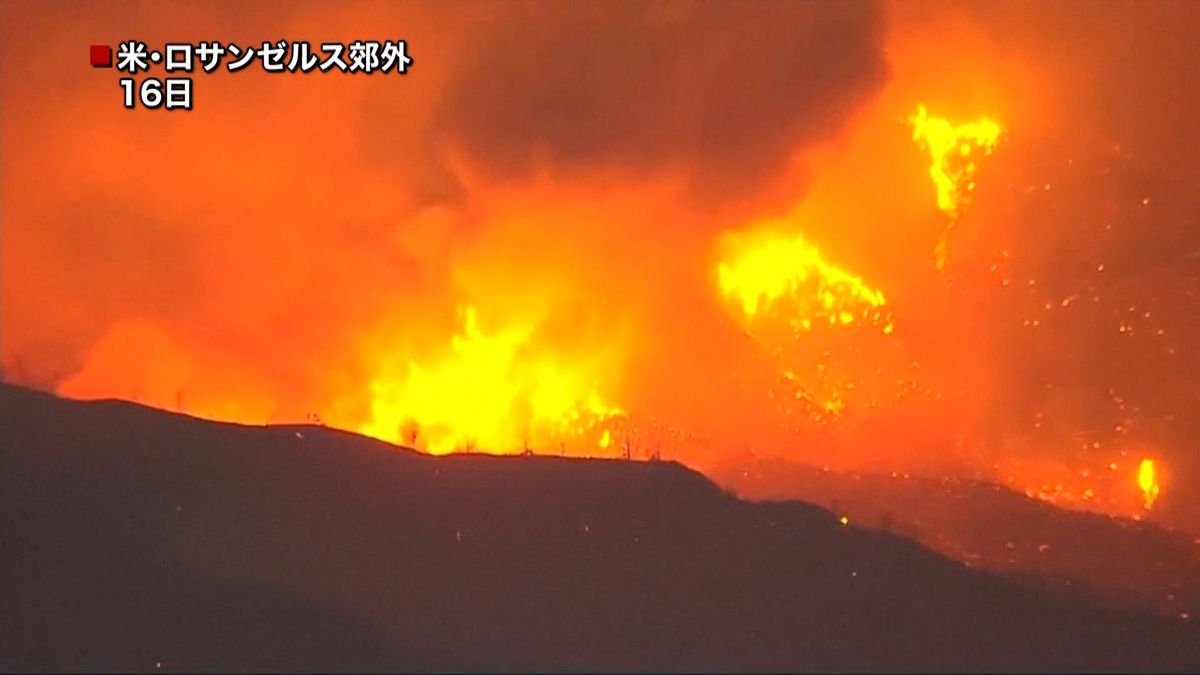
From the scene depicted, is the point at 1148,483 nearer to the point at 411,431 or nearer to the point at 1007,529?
the point at 1007,529

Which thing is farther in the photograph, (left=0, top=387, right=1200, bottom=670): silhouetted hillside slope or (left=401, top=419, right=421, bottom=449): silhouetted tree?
(left=401, top=419, right=421, bottom=449): silhouetted tree

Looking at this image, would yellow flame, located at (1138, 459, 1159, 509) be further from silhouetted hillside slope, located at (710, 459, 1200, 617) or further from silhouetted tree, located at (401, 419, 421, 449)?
silhouetted tree, located at (401, 419, 421, 449)

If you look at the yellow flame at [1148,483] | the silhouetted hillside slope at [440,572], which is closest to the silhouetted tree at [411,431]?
the silhouetted hillside slope at [440,572]

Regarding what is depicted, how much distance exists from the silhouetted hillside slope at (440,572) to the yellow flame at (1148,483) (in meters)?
49.4

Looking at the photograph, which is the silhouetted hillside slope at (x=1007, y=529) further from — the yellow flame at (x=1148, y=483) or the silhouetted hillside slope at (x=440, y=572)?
the yellow flame at (x=1148, y=483)

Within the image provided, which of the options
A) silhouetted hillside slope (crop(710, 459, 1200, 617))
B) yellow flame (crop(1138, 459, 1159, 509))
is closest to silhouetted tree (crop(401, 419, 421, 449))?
silhouetted hillside slope (crop(710, 459, 1200, 617))

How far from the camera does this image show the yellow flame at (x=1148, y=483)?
125500 mm

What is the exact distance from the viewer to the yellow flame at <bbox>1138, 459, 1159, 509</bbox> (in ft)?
412

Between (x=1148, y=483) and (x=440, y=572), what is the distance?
77.3 m

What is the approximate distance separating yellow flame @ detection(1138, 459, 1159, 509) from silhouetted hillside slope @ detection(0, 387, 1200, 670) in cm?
4943

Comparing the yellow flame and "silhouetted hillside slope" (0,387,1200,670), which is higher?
the yellow flame

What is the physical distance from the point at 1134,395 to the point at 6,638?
10079 centimetres

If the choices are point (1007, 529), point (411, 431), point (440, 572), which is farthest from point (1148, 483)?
point (440, 572)

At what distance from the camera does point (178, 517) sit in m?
69.8
